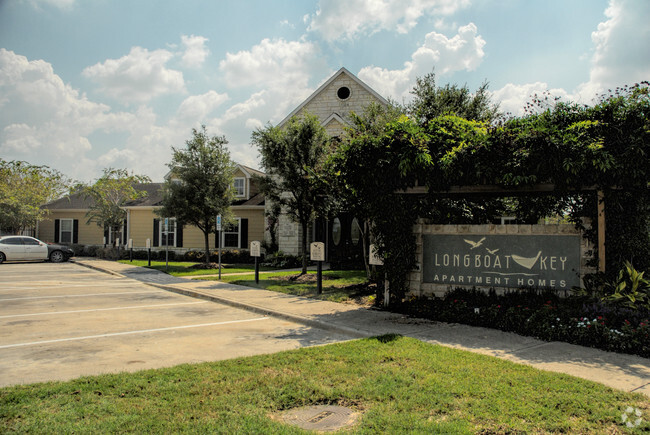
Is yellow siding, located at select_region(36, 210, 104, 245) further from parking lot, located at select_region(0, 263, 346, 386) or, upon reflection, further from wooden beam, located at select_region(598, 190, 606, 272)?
wooden beam, located at select_region(598, 190, 606, 272)

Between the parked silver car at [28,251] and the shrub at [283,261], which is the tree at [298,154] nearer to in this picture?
the shrub at [283,261]

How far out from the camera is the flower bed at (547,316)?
6340mm

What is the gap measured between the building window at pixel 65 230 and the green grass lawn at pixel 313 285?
2297 cm

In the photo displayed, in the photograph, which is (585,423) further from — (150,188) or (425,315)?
(150,188)

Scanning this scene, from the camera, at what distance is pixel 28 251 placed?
83.0 feet

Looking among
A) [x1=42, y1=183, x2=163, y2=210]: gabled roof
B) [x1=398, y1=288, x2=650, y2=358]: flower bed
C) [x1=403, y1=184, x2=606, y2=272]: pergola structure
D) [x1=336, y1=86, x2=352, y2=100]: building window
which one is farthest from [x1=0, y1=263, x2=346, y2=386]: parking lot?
[x1=42, y1=183, x2=163, y2=210]: gabled roof

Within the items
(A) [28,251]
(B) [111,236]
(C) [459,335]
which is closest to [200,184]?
(A) [28,251]

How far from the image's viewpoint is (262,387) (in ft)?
15.5

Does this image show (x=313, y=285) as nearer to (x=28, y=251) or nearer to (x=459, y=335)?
(x=459, y=335)

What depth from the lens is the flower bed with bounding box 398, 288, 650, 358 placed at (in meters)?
6.34

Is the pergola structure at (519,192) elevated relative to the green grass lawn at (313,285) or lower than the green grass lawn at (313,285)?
elevated

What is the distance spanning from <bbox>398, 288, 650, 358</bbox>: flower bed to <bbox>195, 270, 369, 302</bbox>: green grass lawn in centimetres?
300

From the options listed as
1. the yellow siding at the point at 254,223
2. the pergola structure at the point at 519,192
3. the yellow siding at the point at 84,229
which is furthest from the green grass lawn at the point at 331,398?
the yellow siding at the point at 84,229

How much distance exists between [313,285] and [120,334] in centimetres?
754
